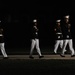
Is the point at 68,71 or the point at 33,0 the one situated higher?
the point at 33,0

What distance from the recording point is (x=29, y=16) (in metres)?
40.0

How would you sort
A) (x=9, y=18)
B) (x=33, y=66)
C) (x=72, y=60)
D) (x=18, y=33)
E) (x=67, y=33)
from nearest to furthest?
1. (x=33, y=66)
2. (x=72, y=60)
3. (x=67, y=33)
4. (x=18, y=33)
5. (x=9, y=18)

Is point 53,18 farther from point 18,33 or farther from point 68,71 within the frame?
point 68,71

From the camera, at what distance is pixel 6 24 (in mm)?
38188

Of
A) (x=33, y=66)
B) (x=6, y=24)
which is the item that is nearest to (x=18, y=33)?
(x=6, y=24)

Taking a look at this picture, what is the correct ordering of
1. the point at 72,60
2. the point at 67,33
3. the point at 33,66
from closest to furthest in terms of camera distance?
the point at 33,66 < the point at 72,60 < the point at 67,33

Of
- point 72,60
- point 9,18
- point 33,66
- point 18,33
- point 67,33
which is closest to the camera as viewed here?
point 33,66

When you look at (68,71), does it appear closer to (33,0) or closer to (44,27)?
(44,27)

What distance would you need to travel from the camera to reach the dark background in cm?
3700

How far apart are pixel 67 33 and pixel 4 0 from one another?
62.3 feet

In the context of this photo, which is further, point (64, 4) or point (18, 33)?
point (64, 4)

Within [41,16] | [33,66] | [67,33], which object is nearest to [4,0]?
[41,16]

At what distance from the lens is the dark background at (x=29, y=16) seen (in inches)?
1457

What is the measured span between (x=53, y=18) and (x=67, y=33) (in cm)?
1654
